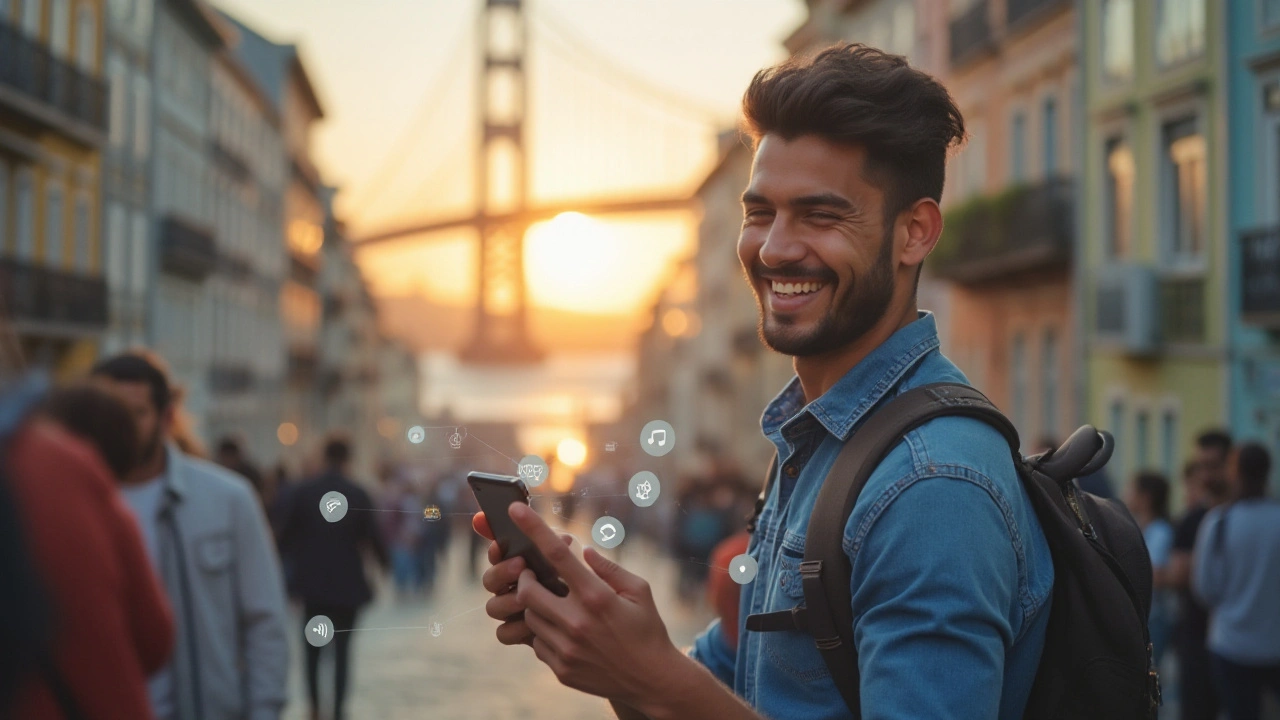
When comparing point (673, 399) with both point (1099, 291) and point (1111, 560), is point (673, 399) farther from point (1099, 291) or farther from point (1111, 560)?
point (1111, 560)

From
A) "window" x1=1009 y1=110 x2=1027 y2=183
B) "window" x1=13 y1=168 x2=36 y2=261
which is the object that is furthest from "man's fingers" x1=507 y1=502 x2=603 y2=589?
"window" x1=13 y1=168 x2=36 y2=261

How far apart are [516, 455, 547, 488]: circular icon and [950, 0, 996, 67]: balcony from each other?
21.3 meters

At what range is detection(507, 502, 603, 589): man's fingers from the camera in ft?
6.03

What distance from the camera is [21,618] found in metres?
1.44

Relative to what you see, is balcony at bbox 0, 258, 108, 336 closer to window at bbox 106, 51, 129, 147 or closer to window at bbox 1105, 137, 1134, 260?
window at bbox 106, 51, 129, 147

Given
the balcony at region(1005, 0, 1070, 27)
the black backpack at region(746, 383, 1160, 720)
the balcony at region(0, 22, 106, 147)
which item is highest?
the balcony at region(1005, 0, 1070, 27)

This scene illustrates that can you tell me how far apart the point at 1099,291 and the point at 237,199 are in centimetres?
2875

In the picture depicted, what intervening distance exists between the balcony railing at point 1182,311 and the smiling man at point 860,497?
568 inches

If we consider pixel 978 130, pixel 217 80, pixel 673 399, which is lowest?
pixel 673 399

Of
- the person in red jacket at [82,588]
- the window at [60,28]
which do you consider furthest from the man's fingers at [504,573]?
the window at [60,28]

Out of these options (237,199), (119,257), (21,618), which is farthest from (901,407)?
(237,199)

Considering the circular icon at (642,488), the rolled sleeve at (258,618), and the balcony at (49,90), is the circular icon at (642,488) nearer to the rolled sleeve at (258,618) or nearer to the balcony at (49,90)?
the rolled sleeve at (258,618)

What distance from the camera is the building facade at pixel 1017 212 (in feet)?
65.8

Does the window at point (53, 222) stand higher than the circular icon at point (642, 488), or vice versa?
the window at point (53, 222)
